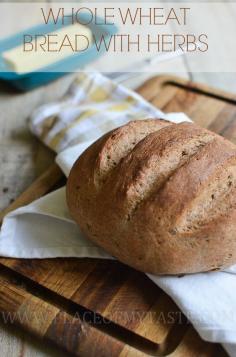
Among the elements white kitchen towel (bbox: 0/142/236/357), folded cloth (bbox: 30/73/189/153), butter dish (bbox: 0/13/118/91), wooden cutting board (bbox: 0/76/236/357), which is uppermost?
butter dish (bbox: 0/13/118/91)

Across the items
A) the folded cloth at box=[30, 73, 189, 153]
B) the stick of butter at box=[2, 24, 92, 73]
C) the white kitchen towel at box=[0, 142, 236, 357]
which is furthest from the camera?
the stick of butter at box=[2, 24, 92, 73]

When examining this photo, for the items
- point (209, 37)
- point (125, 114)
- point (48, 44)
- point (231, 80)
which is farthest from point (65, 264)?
point (209, 37)

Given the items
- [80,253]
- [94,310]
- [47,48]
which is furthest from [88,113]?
[94,310]

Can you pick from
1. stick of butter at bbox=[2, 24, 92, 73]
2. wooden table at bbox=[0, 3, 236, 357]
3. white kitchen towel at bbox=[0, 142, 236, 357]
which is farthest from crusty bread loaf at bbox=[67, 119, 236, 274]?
stick of butter at bbox=[2, 24, 92, 73]

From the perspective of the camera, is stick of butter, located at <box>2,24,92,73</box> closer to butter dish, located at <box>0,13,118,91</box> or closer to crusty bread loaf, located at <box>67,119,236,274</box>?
butter dish, located at <box>0,13,118,91</box>

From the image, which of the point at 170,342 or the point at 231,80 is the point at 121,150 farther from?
the point at 231,80

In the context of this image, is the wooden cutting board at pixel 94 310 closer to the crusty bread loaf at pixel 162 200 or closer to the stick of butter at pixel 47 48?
the crusty bread loaf at pixel 162 200
